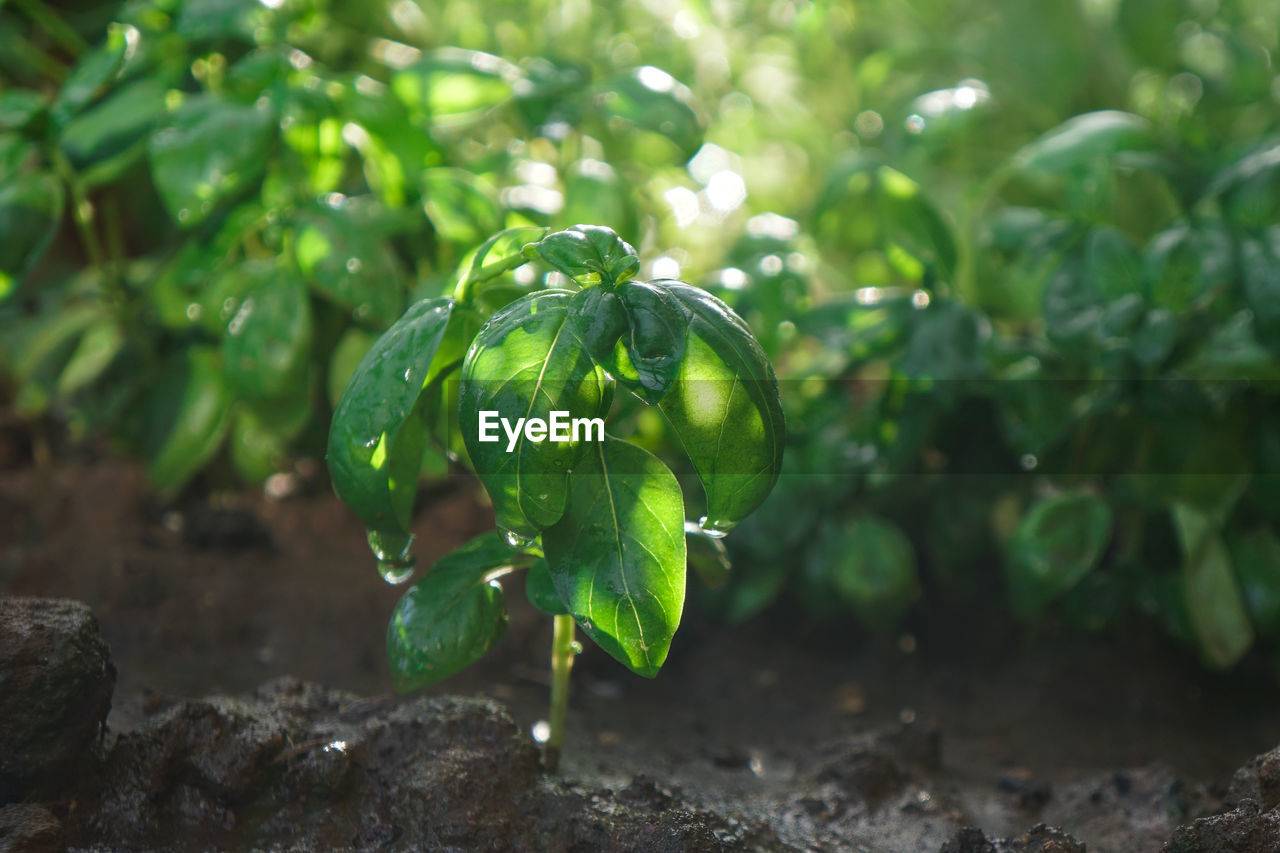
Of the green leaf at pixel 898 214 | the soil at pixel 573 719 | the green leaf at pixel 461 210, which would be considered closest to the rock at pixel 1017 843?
the soil at pixel 573 719

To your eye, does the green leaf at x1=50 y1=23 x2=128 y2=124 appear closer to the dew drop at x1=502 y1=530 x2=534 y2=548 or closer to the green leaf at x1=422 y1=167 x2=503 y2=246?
the green leaf at x1=422 y1=167 x2=503 y2=246

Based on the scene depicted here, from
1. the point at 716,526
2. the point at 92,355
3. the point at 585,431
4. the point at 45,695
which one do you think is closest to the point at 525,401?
the point at 585,431

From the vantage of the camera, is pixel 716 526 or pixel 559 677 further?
pixel 559 677

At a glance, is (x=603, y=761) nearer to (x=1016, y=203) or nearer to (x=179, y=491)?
(x=179, y=491)

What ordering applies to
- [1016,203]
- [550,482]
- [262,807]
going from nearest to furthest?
[550,482] → [262,807] → [1016,203]

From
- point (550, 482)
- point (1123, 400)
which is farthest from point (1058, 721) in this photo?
point (550, 482)

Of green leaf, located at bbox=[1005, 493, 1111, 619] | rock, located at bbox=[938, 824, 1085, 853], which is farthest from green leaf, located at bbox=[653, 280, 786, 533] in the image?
green leaf, located at bbox=[1005, 493, 1111, 619]

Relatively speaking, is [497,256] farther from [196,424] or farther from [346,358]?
[196,424]
